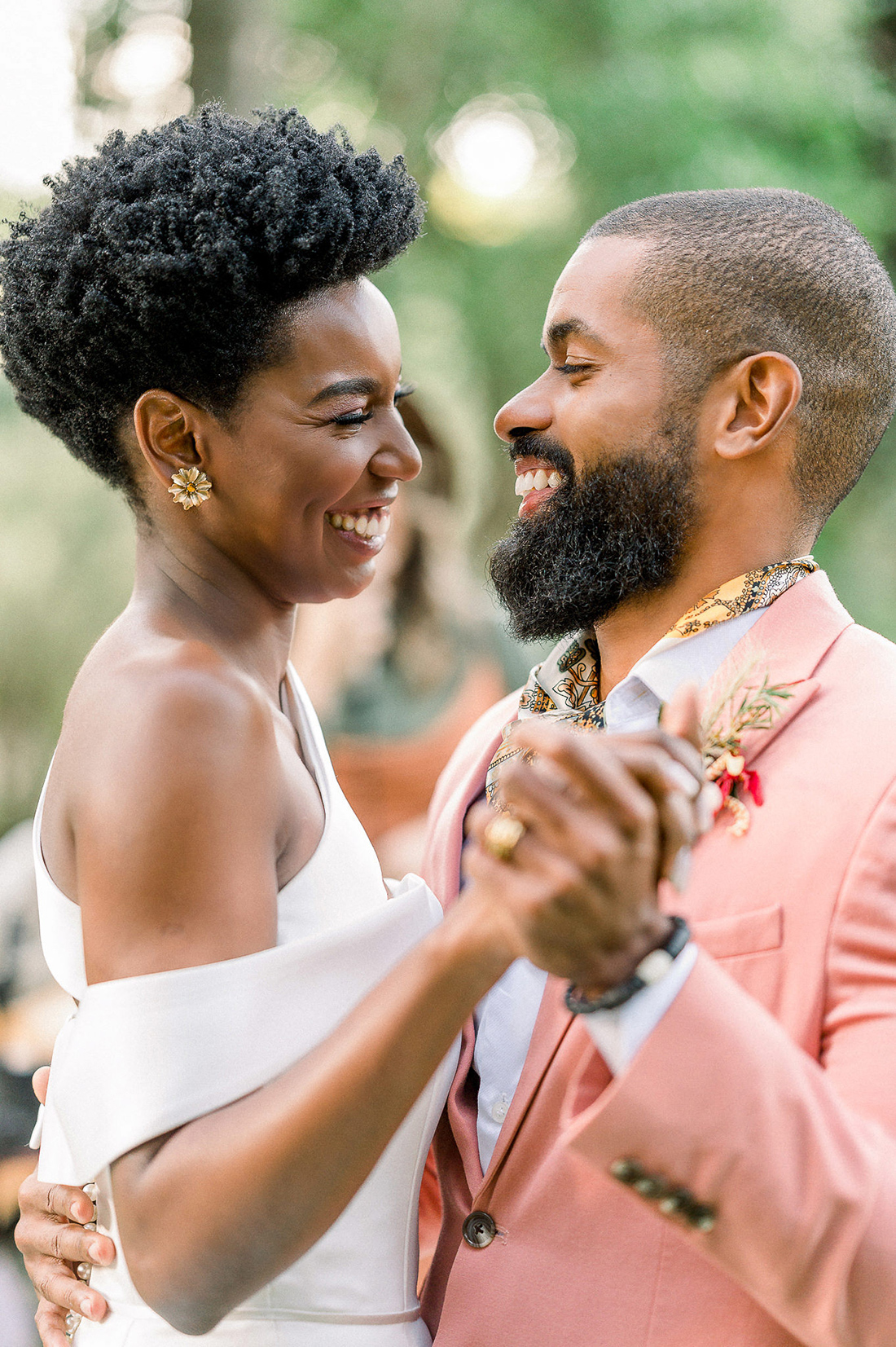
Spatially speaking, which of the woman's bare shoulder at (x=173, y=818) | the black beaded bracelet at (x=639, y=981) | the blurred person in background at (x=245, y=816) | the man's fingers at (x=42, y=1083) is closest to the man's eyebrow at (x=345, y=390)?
the blurred person in background at (x=245, y=816)

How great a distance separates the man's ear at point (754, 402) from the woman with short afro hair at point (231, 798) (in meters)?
0.66

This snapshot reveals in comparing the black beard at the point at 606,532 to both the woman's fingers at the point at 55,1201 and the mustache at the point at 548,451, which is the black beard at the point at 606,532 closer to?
the mustache at the point at 548,451

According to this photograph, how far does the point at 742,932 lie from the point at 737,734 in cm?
33

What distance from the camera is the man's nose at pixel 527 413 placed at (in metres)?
2.63

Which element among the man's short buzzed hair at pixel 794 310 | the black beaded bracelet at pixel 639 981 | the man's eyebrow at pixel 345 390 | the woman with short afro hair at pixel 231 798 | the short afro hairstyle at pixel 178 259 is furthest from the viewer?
the man's short buzzed hair at pixel 794 310

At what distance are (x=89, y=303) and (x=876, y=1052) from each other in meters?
1.63

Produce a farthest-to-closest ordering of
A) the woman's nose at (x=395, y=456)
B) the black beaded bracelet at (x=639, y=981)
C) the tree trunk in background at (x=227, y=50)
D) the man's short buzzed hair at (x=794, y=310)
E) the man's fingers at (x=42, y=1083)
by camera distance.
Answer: the tree trunk in background at (x=227, y=50) → the man's short buzzed hair at (x=794, y=310) → the man's fingers at (x=42, y=1083) → the woman's nose at (x=395, y=456) → the black beaded bracelet at (x=639, y=981)

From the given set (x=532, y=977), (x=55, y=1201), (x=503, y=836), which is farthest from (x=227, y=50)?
(x=503, y=836)

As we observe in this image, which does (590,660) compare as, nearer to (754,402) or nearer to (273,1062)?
(754,402)

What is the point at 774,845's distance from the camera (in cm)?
190

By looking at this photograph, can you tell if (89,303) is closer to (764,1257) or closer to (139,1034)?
(139,1034)

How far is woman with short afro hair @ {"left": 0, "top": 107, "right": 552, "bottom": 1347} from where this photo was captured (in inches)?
60.1

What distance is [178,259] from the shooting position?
1.93m

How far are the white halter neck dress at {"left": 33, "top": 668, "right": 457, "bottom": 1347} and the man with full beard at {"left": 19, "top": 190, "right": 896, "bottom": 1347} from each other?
0.12 m
